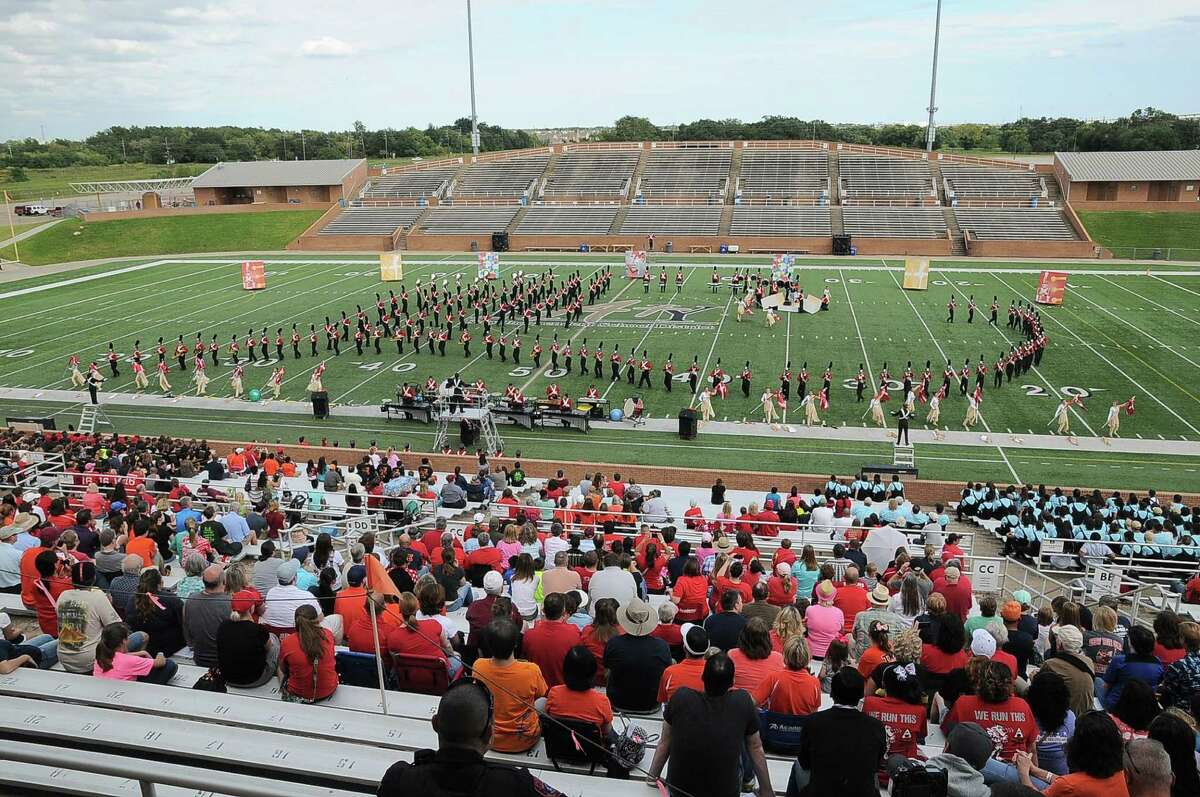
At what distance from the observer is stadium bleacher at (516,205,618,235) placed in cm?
6206

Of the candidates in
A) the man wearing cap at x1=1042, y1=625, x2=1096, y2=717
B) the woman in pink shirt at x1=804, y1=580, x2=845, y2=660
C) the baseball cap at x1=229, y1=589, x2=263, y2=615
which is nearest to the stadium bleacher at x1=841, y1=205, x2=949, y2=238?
the woman in pink shirt at x1=804, y1=580, x2=845, y2=660

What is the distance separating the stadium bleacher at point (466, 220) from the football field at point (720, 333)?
12.3 m

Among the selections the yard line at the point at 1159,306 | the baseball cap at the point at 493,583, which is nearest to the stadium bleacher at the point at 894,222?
the yard line at the point at 1159,306

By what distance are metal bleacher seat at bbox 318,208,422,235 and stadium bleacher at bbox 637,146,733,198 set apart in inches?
734

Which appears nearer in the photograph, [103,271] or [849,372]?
[849,372]

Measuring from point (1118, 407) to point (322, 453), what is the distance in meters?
19.0

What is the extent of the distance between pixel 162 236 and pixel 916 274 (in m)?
51.0

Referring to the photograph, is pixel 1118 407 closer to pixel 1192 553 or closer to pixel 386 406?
pixel 1192 553

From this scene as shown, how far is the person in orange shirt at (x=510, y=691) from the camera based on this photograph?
4816mm

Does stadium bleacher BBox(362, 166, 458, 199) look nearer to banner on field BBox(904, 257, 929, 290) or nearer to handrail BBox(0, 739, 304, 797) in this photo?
banner on field BBox(904, 257, 929, 290)

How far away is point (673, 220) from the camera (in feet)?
207

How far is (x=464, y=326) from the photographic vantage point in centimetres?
3184

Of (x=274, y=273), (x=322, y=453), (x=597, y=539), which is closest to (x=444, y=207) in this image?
(x=274, y=273)

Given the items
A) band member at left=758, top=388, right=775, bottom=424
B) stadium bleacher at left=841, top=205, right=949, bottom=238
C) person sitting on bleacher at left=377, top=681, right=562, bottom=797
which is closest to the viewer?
person sitting on bleacher at left=377, top=681, right=562, bottom=797
